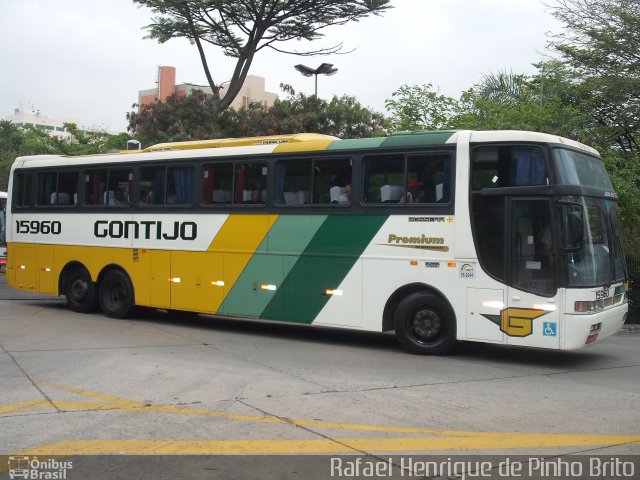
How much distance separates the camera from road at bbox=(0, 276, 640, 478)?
19.7 feet

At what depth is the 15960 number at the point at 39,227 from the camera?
1540 centimetres

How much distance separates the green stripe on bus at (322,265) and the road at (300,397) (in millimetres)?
591

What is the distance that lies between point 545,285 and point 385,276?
96.1 inches

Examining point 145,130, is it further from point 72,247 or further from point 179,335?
point 179,335

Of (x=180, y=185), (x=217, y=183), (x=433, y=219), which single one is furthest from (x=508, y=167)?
(x=180, y=185)

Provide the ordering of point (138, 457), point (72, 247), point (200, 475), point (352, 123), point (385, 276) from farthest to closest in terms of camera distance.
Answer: point (352, 123) → point (72, 247) → point (385, 276) → point (138, 457) → point (200, 475)

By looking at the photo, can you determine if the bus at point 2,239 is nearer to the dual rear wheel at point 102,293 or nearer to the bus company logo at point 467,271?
the dual rear wheel at point 102,293

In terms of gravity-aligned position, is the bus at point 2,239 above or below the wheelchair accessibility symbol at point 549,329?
above

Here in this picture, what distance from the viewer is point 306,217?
11.7 m

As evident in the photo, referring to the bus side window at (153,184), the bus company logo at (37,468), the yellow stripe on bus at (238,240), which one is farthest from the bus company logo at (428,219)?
the bus company logo at (37,468)

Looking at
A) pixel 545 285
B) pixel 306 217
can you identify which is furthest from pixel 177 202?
pixel 545 285

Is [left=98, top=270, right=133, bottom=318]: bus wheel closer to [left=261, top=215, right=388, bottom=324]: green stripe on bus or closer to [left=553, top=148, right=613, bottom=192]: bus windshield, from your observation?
[left=261, top=215, right=388, bottom=324]: green stripe on bus

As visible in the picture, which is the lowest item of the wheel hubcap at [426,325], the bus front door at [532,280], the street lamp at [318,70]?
the wheel hubcap at [426,325]

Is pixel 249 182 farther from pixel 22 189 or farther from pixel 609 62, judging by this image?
pixel 609 62
